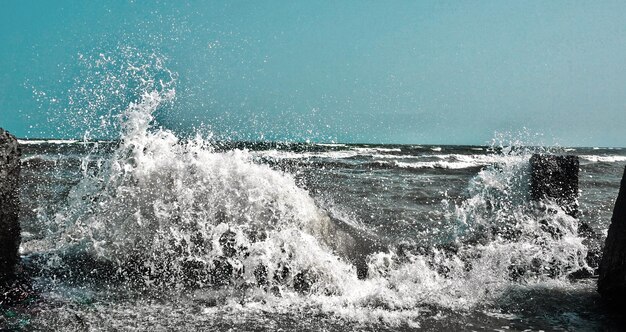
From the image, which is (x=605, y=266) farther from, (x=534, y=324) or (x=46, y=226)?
(x=46, y=226)

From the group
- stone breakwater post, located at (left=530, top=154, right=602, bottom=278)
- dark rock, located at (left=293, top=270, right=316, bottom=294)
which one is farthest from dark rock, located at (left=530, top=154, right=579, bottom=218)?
dark rock, located at (left=293, top=270, right=316, bottom=294)

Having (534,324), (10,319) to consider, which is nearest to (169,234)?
(10,319)

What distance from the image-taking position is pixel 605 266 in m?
3.61

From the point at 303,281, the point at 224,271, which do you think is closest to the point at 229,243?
the point at 224,271

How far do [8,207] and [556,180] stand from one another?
5.47 meters

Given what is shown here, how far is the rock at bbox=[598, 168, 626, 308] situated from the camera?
3.38 metres

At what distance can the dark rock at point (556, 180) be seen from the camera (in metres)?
5.24

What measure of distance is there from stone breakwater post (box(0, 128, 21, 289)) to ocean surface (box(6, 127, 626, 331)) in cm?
25

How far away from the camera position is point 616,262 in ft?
11.4

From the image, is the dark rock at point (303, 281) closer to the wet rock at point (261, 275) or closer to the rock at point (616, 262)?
the wet rock at point (261, 275)

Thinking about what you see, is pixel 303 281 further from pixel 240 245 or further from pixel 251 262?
pixel 240 245

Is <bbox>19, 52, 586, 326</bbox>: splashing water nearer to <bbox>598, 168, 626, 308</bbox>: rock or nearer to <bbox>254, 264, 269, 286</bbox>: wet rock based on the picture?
<bbox>254, 264, 269, 286</bbox>: wet rock

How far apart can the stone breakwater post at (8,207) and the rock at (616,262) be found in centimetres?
446

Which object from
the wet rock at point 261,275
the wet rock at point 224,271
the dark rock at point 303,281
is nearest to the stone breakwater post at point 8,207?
the wet rock at point 224,271
